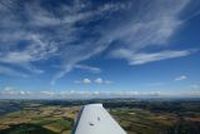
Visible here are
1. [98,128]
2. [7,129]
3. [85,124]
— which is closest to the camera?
[98,128]

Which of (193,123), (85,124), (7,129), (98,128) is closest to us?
(98,128)

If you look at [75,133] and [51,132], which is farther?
[51,132]

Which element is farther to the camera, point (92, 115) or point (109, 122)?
point (92, 115)

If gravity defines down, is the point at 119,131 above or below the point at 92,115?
below

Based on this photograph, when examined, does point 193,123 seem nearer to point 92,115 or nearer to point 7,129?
point 7,129

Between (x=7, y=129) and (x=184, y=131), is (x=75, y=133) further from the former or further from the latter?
(x=7, y=129)

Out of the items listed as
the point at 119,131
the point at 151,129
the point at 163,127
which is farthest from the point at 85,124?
the point at 163,127

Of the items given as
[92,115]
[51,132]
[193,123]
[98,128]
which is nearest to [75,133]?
[98,128]

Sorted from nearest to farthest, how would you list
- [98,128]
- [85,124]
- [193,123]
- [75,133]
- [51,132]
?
[75,133] < [98,128] < [85,124] < [51,132] < [193,123]

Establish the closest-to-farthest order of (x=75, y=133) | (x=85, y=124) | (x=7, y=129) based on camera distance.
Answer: (x=75, y=133), (x=85, y=124), (x=7, y=129)
